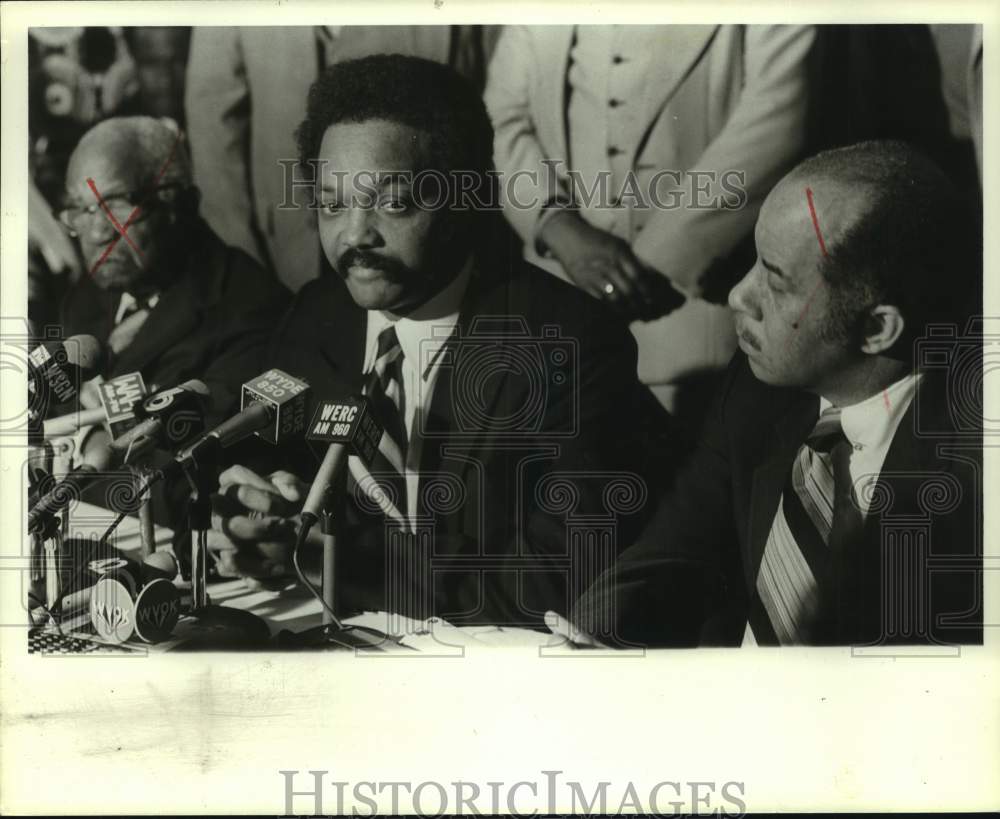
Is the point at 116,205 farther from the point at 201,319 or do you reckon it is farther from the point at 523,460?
the point at 523,460

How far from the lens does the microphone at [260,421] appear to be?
371cm

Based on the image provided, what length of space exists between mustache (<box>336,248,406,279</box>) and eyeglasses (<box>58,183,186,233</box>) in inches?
24.8

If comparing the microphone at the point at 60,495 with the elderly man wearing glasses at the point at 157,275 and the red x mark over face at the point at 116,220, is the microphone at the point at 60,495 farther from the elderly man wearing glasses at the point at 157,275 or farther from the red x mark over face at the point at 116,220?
the red x mark over face at the point at 116,220

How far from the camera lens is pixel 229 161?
3.76 meters

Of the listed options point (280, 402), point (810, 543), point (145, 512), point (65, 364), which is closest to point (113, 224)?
point (65, 364)

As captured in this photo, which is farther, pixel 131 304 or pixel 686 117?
pixel 131 304

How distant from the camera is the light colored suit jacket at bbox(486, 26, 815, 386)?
371cm

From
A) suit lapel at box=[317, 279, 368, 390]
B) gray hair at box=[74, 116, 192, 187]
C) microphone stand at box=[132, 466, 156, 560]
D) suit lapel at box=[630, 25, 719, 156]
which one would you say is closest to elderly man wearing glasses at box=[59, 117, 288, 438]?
gray hair at box=[74, 116, 192, 187]

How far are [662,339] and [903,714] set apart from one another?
156 centimetres

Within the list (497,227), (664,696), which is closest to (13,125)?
(497,227)

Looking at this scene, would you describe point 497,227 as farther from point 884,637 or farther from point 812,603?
point 884,637

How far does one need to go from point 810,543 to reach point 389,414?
5.03ft

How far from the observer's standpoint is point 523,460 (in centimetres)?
374

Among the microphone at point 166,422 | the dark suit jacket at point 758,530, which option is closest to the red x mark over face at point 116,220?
the microphone at point 166,422
